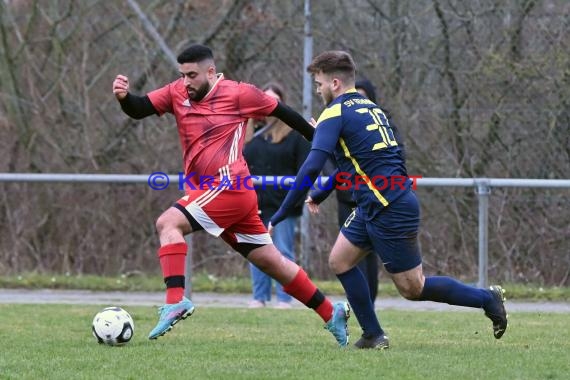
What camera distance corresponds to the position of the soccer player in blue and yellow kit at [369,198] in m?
6.71

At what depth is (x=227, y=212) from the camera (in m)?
7.18

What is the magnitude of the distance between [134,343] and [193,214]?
90cm

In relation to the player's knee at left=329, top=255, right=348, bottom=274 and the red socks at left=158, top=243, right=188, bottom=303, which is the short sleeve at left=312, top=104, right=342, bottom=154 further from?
the red socks at left=158, top=243, right=188, bottom=303

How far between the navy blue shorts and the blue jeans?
3757 mm

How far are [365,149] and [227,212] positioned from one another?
103cm

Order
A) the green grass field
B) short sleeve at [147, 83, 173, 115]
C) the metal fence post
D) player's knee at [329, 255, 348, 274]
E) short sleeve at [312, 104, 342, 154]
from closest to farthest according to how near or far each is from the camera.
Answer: the green grass field, short sleeve at [312, 104, 342, 154], player's knee at [329, 255, 348, 274], short sleeve at [147, 83, 173, 115], the metal fence post

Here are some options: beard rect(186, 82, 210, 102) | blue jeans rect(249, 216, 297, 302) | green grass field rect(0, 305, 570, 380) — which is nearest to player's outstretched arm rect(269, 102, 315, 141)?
beard rect(186, 82, 210, 102)

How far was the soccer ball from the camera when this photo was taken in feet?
22.8

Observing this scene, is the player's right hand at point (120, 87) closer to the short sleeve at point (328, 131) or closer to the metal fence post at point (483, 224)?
the short sleeve at point (328, 131)

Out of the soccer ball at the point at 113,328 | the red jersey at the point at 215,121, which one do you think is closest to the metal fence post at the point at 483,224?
the red jersey at the point at 215,121

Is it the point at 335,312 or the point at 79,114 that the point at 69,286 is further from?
the point at 335,312

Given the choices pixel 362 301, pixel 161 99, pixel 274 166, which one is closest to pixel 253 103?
pixel 161 99

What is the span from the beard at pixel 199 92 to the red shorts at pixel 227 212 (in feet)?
1.99

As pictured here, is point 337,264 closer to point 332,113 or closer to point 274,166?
point 332,113
